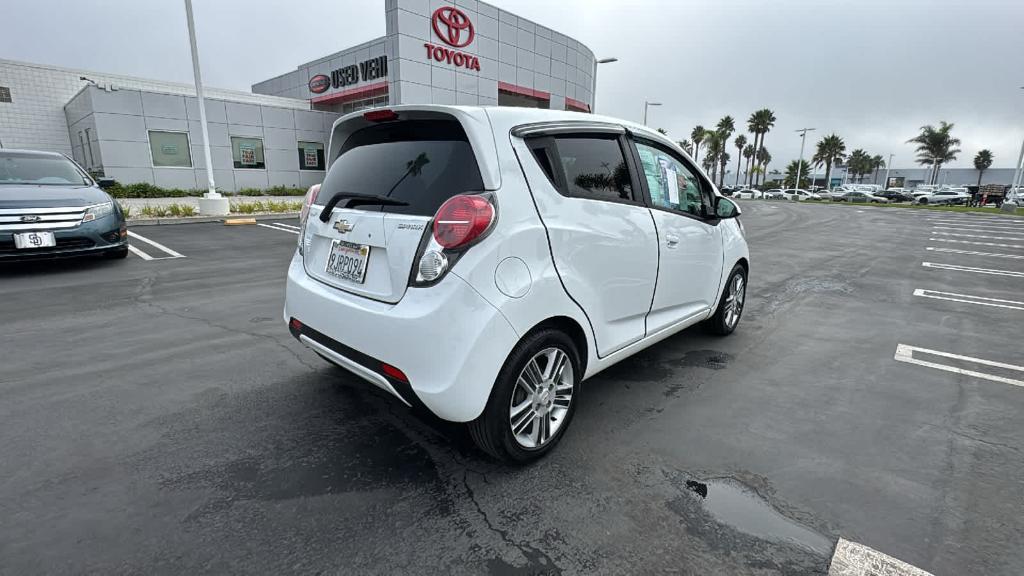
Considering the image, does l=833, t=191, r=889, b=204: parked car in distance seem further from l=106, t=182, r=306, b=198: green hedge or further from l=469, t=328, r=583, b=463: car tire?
l=469, t=328, r=583, b=463: car tire

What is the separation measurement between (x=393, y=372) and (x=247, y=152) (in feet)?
80.0

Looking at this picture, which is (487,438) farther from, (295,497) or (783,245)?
(783,245)

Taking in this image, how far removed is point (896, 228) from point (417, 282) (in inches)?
807

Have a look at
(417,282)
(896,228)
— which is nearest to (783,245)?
(896,228)

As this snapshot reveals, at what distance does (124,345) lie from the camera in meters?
4.14

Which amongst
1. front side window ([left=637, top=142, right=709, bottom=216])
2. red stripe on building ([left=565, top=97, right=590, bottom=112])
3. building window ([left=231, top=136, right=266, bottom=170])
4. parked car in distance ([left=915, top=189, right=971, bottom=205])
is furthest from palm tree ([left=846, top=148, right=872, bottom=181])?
front side window ([left=637, top=142, right=709, bottom=216])

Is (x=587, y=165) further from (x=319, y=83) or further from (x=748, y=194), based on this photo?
(x=748, y=194)

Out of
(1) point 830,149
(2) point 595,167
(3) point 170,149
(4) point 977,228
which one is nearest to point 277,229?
(2) point 595,167

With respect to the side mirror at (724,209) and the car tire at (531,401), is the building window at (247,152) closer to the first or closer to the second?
the side mirror at (724,209)

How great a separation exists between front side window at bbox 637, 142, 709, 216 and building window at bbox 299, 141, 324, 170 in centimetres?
2457

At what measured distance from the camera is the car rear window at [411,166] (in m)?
2.33

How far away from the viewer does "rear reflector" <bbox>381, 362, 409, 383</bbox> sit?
7.37ft

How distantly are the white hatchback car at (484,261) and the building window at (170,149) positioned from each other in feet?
72.4

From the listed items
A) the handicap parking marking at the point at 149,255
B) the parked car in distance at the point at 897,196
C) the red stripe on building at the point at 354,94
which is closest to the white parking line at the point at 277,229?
the handicap parking marking at the point at 149,255
